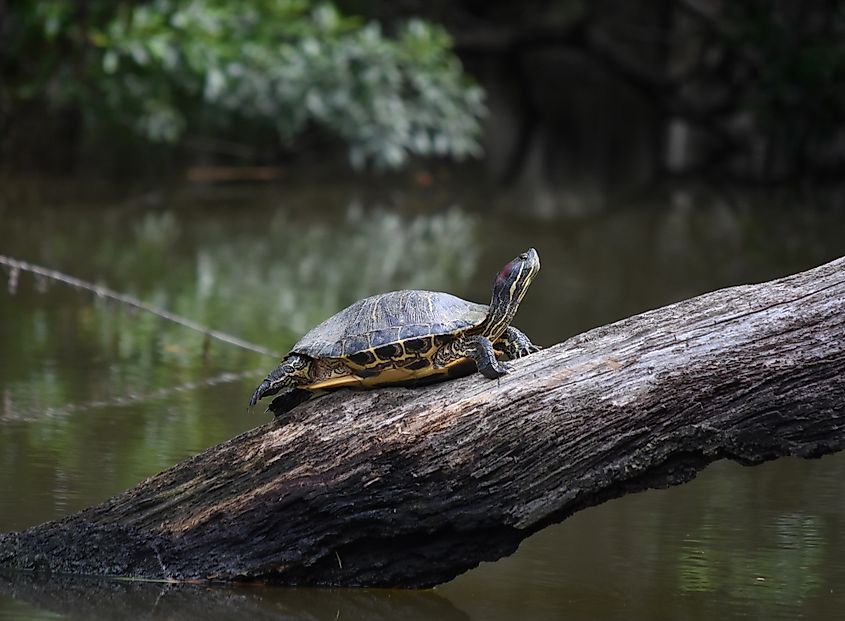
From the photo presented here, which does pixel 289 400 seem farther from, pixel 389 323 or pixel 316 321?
pixel 316 321

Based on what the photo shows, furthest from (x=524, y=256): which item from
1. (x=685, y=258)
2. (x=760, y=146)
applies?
(x=760, y=146)

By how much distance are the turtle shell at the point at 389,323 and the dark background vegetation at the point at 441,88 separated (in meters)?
7.04

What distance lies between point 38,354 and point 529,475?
10.1ft

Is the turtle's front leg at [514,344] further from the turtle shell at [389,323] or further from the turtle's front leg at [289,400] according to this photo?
the turtle's front leg at [289,400]

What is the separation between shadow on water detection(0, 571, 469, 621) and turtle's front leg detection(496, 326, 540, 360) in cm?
60

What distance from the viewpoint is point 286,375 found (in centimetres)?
292

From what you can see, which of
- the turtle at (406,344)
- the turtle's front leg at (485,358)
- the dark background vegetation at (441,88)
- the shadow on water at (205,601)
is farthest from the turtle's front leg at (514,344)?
the dark background vegetation at (441,88)

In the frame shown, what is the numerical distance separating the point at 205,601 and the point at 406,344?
718mm

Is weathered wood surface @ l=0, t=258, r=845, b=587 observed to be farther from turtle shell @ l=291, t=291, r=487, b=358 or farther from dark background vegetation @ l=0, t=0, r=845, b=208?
dark background vegetation @ l=0, t=0, r=845, b=208

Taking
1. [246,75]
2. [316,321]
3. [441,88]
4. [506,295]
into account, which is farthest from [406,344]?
[441,88]

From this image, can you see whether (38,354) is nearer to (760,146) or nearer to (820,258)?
(820,258)

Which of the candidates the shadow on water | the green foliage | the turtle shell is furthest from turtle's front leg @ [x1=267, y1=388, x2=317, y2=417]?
the green foliage

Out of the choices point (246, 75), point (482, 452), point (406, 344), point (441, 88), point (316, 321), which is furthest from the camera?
point (441, 88)

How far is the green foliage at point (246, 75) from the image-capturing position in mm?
10164
